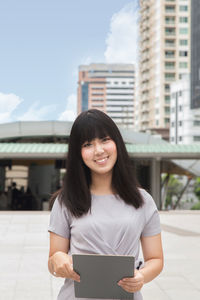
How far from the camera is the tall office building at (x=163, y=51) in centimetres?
10225

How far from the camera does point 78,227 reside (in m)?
2.43

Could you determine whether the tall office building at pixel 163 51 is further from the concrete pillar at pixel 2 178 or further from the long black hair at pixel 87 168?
the long black hair at pixel 87 168

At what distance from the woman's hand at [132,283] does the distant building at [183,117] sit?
286ft

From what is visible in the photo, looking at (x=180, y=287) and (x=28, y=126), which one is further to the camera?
(x=28, y=126)

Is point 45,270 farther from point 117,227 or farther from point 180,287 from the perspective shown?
point 117,227

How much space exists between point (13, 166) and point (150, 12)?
259 ft

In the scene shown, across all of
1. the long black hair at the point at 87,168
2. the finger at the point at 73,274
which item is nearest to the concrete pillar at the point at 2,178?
the long black hair at the point at 87,168

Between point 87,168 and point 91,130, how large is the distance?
21 cm

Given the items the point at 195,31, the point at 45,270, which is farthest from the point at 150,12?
the point at 45,270

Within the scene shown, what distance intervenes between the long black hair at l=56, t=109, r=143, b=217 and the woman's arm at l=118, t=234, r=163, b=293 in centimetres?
19

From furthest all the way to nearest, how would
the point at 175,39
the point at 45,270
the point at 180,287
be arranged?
the point at 175,39, the point at 45,270, the point at 180,287

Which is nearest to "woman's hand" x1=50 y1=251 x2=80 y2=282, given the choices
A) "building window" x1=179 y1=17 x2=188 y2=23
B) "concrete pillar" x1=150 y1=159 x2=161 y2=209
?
"concrete pillar" x1=150 y1=159 x2=161 y2=209

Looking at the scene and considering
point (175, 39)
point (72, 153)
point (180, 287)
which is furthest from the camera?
point (175, 39)

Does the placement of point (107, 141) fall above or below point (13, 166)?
above
